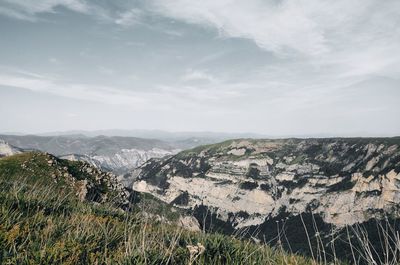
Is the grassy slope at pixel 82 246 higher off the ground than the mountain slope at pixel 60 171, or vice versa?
the grassy slope at pixel 82 246

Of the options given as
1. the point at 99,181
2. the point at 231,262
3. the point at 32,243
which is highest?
the point at 32,243

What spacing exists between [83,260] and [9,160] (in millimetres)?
39527

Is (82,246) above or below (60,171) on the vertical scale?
above

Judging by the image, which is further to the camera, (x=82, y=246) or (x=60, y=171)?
(x=60, y=171)

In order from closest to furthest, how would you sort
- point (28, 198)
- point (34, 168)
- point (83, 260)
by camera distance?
point (83, 260) < point (28, 198) < point (34, 168)

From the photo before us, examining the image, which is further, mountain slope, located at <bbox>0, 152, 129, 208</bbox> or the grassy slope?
mountain slope, located at <bbox>0, 152, 129, 208</bbox>

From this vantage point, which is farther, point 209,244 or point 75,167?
point 75,167

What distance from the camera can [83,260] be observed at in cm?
652

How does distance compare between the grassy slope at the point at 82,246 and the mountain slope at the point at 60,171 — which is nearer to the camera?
the grassy slope at the point at 82,246

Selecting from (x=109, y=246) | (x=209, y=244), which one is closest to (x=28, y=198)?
(x=109, y=246)

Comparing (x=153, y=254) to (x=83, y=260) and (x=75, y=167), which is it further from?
(x=75, y=167)

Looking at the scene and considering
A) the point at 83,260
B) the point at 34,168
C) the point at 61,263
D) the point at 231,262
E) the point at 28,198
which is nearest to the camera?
the point at 61,263

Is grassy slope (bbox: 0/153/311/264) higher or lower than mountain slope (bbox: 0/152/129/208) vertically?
higher

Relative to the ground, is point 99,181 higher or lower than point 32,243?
lower
